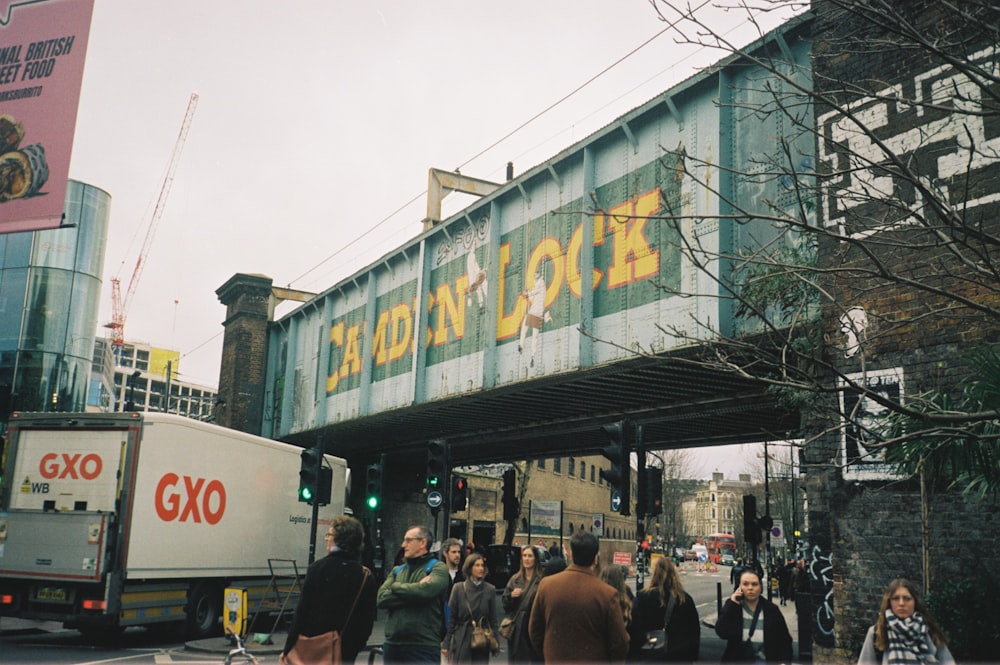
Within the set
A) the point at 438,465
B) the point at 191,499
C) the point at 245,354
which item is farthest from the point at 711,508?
the point at 191,499

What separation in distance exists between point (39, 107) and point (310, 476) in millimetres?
10196

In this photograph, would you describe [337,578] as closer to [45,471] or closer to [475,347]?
[45,471]

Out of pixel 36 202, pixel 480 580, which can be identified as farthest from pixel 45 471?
pixel 480 580

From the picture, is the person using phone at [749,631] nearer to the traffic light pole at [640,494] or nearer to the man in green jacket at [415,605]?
the man in green jacket at [415,605]

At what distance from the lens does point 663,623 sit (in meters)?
7.15

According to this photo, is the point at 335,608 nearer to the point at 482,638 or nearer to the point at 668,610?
the point at 482,638

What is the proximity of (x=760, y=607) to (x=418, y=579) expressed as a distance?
8.90 feet

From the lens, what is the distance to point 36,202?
1922 centimetres

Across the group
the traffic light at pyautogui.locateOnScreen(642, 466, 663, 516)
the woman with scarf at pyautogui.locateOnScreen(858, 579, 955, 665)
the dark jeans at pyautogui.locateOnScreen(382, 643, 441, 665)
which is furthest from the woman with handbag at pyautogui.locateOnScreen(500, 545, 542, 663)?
the traffic light at pyautogui.locateOnScreen(642, 466, 663, 516)

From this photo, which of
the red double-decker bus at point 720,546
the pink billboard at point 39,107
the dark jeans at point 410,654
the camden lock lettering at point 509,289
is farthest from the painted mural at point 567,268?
the red double-decker bus at point 720,546

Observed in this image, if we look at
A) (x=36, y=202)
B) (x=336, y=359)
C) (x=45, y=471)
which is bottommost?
(x=45, y=471)

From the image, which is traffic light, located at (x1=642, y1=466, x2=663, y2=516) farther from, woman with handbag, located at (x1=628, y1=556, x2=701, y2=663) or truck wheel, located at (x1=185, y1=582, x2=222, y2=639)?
truck wheel, located at (x1=185, y1=582, x2=222, y2=639)

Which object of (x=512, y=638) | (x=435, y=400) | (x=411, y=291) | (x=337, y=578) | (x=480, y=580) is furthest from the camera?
(x=411, y=291)

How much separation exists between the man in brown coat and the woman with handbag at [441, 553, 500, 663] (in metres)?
3.09
